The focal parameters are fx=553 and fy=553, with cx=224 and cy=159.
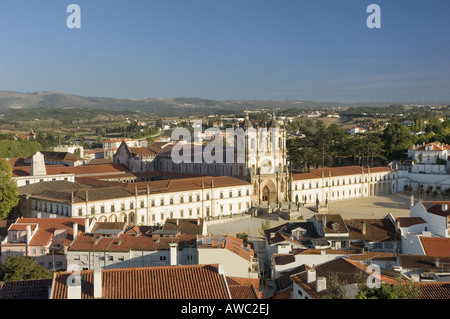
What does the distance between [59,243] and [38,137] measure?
101357 mm

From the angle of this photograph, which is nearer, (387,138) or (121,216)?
(121,216)

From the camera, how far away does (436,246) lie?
29625mm

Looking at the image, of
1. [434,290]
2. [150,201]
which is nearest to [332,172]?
[150,201]

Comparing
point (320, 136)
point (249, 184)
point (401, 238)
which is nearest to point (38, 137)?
point (320, 136)

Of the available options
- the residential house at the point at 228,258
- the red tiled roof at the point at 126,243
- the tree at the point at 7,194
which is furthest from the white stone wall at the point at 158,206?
the residential house at the point at 228,258

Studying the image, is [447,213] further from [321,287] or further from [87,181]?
[87,181]

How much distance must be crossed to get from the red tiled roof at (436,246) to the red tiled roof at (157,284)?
609 inches

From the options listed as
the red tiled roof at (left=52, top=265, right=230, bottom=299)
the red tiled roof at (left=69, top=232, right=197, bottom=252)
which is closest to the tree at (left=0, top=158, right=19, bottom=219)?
the red tiled roof at (left=69, top=232, right=197, bottom=252)

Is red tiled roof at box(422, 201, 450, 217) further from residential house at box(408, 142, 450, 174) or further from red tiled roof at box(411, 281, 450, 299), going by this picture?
residential house at box(408, 142, 450, 174)

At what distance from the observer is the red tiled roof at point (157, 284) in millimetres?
17031

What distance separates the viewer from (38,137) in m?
128

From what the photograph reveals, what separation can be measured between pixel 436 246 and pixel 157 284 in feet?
59.2

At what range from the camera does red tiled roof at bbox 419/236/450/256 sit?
95.0 feet

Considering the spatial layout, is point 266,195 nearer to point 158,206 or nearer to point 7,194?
point 158,206
